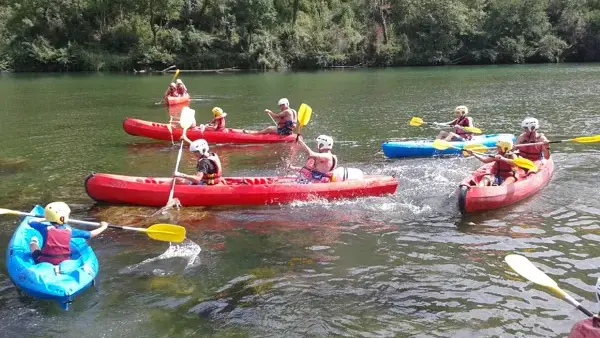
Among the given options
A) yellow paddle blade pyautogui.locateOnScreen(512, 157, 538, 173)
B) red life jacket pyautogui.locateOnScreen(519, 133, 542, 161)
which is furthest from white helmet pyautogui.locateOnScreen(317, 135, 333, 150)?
red life jacket pyautogui.locateOnScreen(519, 133, 542, 161)

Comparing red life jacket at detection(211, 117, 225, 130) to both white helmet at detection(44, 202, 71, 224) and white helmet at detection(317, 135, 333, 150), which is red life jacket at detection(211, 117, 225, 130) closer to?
white helmet at detection(317, 135, 333, 150)

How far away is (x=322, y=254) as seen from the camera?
8.09 metres

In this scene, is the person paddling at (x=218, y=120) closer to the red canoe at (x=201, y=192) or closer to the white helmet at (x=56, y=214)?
the red canoe at (x=201, y=192)

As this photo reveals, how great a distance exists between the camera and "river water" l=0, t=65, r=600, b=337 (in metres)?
6.27

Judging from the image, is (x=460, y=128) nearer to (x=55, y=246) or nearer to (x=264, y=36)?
(x=55, y=246)

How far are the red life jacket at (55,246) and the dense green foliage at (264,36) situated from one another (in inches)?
1775

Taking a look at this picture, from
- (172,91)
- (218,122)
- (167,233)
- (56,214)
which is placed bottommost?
(167,233)

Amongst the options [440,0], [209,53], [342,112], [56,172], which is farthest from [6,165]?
[440,0]

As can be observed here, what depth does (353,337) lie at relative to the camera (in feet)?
19.5

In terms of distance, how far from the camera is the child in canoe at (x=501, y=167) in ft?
33.6

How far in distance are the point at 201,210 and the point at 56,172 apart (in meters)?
5.23

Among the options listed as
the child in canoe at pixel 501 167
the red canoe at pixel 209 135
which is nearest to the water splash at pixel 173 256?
the child in canoe at pixel 501 167

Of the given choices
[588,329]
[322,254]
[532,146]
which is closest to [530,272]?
[588,329]

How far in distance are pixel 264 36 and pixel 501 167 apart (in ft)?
141
